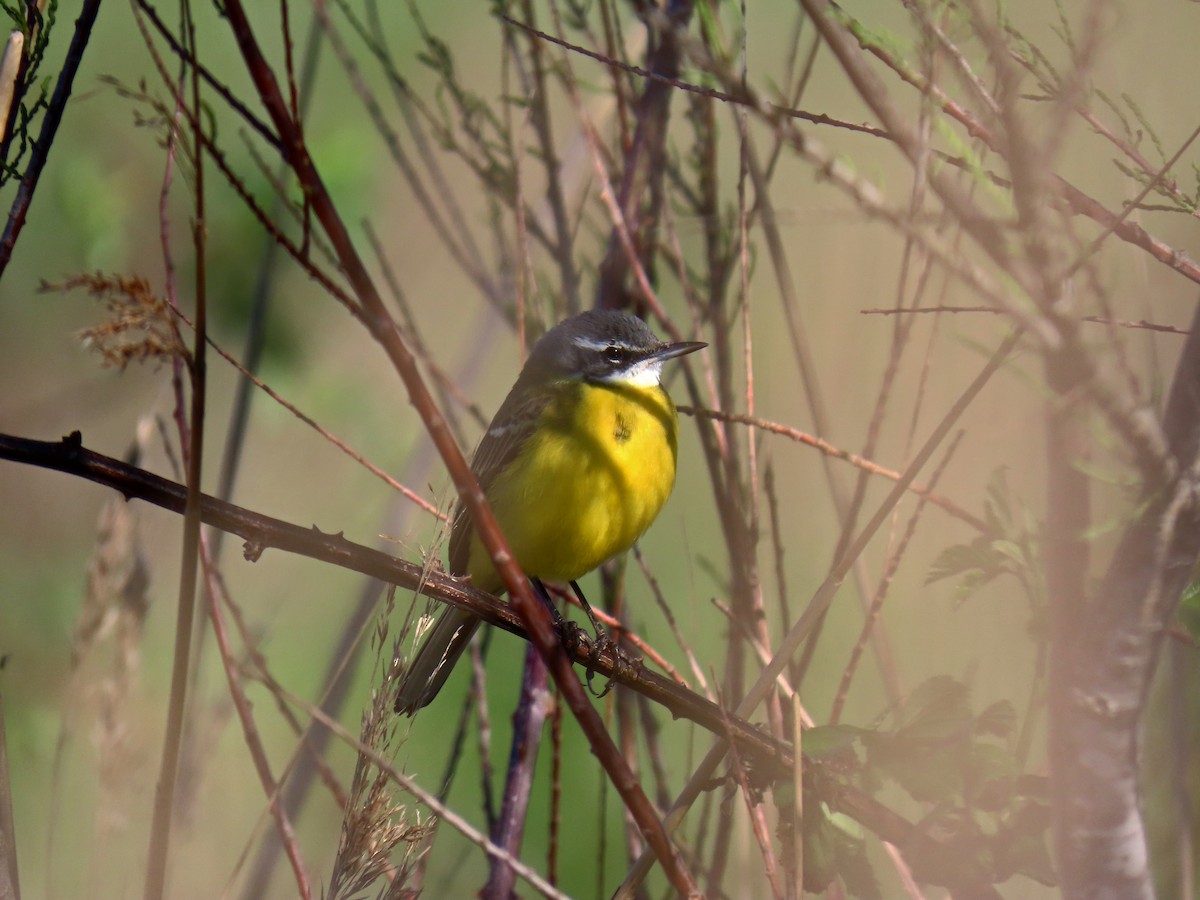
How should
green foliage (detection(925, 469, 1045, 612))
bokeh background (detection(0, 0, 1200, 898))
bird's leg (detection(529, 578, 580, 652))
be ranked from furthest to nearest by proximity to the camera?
bokeh background (detection(0, 0, 1200, 898))
bird's leg (detection(529, 578, 580, 652))
green foliage (detection(925, 469, 1045, 612))

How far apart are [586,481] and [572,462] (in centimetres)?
7

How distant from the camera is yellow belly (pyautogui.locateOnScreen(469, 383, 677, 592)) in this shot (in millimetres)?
3039

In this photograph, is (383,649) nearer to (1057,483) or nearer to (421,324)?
(1057,483)

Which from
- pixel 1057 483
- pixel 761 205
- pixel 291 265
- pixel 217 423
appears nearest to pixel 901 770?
pixel 1057 483

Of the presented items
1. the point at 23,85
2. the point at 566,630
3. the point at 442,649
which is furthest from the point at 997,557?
the point at 442,649

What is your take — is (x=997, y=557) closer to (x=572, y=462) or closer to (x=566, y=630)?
(x=566, y=630)

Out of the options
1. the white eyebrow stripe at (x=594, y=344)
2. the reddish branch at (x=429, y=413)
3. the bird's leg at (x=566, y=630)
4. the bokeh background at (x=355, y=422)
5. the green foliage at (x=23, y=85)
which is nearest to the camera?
the reddish branch at (x=429, y=413)

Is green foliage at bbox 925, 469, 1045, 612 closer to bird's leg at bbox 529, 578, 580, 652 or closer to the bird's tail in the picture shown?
bird's leg at bbox 529, 578, 580, 652

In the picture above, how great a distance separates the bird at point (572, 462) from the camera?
304 centimetres

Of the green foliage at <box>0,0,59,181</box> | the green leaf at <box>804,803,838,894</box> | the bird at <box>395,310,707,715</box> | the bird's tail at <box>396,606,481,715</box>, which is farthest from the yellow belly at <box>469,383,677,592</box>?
the green foliage at <box>0,0,59,181</box>

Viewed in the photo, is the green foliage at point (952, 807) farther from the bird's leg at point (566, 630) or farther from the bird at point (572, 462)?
the bird at point (572, 462)

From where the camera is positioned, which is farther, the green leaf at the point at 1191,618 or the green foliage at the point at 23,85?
the green leaf at the point at 1191,618

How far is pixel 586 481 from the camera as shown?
3.07 m

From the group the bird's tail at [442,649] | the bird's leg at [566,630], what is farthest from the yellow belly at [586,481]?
the bird's tail at [442,649]
